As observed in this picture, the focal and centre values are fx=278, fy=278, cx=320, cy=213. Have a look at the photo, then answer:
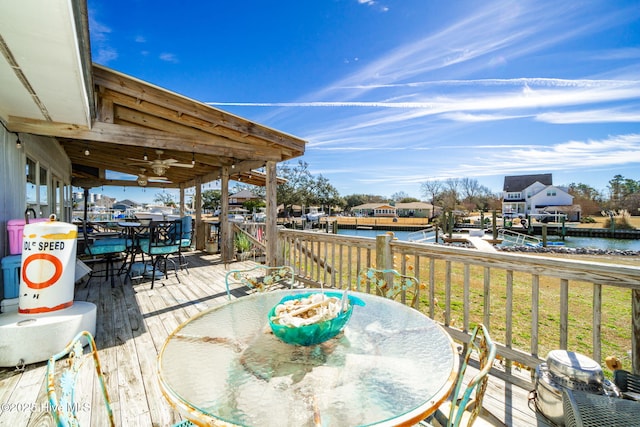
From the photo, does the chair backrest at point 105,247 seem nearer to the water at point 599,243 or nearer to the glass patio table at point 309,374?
the glass patio table at point 309,374

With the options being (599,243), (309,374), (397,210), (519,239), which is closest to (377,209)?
(397,210)

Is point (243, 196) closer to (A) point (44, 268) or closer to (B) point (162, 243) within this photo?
(B) point (162, 243)

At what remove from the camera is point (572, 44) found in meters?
11.4

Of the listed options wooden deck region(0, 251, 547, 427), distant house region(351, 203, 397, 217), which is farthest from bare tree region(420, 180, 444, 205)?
wooden deck region(0, 251, 547, 427)

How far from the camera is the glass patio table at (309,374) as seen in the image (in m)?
0.85

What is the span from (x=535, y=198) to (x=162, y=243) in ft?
170

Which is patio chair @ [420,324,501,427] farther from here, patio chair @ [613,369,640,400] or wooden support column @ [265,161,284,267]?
wooden support column @ [265,161,284,267]

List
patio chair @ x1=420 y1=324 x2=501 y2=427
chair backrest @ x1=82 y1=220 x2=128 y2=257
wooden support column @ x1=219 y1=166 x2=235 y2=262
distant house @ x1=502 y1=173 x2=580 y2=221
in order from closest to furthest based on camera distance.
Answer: patio chair @ x1=420 y1=324 x2=501 y2=427 < chair backrest @ x1=82 y1=220 x2=128 y2=257 < wooden support column @ x1=219 y1=166 x2=235 y2=262 < distant house @ x1=502 y1=173 x2=580 y2=221

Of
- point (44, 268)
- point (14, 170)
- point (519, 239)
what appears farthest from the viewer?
point (519, 239)

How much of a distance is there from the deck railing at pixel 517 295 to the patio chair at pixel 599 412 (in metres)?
0.59

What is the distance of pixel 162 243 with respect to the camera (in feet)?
16.4

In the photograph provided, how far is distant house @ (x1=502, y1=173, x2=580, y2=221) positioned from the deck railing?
133ft

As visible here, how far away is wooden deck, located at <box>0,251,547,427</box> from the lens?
5.77 feet

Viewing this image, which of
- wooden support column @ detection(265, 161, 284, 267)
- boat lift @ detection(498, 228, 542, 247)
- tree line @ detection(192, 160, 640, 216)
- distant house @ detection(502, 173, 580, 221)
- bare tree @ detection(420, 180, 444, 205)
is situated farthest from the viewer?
bare tree @ detection(420, 180, 444, 205)
